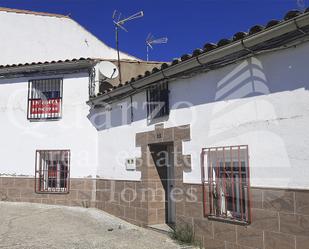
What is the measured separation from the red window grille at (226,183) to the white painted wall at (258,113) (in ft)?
0.54

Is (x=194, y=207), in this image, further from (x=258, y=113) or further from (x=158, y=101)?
(x=158, y=101)

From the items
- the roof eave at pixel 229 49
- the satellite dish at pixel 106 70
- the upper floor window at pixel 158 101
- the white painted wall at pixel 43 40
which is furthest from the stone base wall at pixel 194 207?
the white painted wall at pixel 43 40

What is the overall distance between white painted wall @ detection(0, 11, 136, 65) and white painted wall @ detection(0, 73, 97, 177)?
4.12 metres

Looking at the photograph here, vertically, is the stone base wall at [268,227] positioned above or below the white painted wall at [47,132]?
below

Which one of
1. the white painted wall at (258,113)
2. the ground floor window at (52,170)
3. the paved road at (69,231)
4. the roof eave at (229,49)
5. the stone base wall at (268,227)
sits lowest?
the paved road at (69,231)

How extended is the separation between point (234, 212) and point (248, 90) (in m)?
2.06

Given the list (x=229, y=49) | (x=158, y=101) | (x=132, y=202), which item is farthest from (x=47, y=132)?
(x=229, y=49)

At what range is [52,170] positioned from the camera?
11609 mm

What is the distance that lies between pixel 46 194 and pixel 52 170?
761 mm

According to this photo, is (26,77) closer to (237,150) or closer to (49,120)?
(49,120)

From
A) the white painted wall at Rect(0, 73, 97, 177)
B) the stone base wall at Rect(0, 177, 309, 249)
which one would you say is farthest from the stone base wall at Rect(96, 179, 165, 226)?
the white painted wall at Rect(0, 73, 97, 177)

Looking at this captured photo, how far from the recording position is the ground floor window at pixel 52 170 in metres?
11.4

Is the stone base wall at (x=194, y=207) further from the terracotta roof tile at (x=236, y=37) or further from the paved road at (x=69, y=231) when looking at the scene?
the terracotta roof tile at (x=236, y=37)

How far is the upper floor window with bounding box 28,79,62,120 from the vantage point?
38.6 ft
